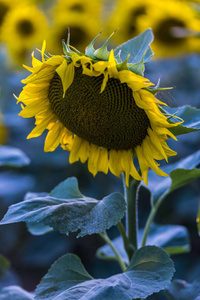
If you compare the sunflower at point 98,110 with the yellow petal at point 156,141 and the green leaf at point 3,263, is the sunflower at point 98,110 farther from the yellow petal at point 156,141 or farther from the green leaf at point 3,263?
the green leaf at point 3,263

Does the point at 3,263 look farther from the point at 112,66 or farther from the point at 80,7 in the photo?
the point at 80,7

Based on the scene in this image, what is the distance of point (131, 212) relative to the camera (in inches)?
36.8

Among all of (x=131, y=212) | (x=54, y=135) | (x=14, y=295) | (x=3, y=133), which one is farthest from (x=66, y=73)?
(x=3, y=133)

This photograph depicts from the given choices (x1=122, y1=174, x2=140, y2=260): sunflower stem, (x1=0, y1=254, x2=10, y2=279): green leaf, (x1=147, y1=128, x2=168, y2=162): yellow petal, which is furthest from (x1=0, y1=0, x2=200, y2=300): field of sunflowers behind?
(x1=147, y1=128, x2=168, y2=162): yellow petal

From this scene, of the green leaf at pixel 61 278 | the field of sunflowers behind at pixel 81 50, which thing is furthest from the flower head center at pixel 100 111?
the field of sunflowers behind at pixel 81 50

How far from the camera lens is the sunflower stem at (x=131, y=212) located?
92 cm

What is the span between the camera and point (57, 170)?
6.61 feet

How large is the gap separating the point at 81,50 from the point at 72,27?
95mm

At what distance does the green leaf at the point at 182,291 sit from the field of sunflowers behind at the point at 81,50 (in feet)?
2.40

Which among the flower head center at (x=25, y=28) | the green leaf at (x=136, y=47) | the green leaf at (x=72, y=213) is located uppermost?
the green leaf at (x=136, y=47)

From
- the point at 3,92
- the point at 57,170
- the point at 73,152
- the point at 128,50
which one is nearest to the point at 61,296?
the point at 73,152

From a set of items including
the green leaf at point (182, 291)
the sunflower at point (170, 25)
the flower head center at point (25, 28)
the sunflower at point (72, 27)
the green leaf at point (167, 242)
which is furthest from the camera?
the flower head center at point (25, 28)

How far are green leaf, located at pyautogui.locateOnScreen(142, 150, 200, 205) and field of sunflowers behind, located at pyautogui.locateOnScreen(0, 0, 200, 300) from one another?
767mm

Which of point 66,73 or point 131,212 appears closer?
point 66,73
